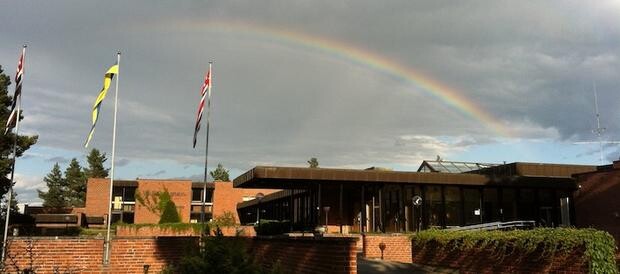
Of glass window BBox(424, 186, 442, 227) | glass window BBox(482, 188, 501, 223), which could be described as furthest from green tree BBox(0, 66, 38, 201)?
glass window BBox(482, 188, 501, 223)

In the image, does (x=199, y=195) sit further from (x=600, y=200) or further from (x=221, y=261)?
(x=221, y=261)

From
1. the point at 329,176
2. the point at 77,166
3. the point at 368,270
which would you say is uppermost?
the point at 77,166

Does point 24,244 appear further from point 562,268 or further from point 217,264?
point 562,268

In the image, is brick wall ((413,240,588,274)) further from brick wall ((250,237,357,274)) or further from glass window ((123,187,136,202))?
glass window ((123,187,136,202))

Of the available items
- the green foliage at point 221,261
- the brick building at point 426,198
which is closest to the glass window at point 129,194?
the brick building at point 426,198

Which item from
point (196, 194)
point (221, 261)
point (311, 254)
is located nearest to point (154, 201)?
point (196, 194)

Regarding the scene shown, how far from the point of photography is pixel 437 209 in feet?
112

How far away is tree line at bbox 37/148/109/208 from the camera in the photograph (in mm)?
117750

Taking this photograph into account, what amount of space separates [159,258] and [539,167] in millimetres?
33190

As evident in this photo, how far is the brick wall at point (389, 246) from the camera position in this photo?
2488 cm

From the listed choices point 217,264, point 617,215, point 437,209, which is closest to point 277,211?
point 437,209

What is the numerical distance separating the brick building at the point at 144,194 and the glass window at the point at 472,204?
1532 inches

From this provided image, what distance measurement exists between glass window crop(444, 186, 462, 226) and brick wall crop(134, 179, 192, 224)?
3988cm

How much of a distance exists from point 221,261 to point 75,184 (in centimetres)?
12433
